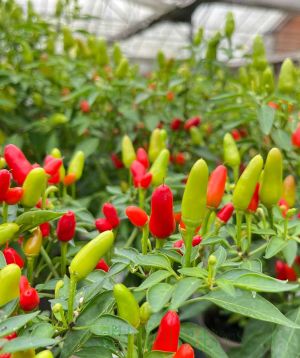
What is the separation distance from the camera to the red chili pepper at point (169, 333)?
1.87 ft

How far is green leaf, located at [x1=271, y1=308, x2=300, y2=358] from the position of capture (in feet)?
2.36

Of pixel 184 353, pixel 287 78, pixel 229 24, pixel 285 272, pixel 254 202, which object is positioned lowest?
pixel 285 272

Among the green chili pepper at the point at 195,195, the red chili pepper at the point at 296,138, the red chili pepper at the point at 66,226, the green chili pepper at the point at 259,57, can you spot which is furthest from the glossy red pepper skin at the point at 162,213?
the green chili pepper at the point at 259,57

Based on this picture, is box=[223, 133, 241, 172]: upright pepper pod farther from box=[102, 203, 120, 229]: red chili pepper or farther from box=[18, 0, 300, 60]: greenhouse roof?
box=[18, 0, 300, 60]: greenhouse roof

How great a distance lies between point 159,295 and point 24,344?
15cm

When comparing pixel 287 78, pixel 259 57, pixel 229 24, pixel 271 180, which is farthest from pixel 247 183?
pixel 229 24

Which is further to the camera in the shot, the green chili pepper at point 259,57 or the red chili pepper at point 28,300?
the green chili pepper at point 259,57

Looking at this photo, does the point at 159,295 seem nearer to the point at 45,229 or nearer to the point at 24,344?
the point at 24,344

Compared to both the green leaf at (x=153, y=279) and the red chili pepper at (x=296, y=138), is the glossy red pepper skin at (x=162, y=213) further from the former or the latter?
the red chili pepper at (x=296, y=138)

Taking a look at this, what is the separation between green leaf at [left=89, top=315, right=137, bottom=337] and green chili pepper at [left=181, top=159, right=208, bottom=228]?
0.15m

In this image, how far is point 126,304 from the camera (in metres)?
0.56

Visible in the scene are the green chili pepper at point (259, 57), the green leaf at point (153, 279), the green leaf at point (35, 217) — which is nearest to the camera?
the green leaf at point (153, 279)

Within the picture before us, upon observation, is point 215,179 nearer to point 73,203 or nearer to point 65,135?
point 73,203

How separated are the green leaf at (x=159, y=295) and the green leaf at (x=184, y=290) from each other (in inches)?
0.5
